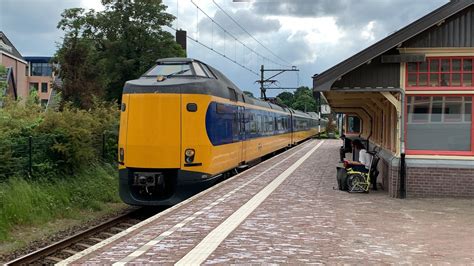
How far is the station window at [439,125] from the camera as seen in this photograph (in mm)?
11375

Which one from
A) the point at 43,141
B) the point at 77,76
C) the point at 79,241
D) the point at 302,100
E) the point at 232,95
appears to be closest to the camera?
the point at 79,241

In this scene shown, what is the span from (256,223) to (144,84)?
15.1 ft

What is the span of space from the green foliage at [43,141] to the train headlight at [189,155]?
422cm

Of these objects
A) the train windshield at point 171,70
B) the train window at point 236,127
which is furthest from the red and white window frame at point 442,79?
the train windshield at point 171,70

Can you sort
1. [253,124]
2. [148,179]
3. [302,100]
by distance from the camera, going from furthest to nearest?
[302,100], [253,124], [148,179]

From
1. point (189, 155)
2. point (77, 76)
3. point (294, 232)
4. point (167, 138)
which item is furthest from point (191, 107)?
point (77, 76)

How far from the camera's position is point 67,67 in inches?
1171

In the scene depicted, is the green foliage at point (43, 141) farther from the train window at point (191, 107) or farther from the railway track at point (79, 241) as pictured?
the train window at point (191, 107)

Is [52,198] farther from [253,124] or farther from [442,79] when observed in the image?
[442,79]

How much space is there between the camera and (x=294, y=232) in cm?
768

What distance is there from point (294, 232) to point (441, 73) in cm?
594

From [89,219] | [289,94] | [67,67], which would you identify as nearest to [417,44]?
[89,219]

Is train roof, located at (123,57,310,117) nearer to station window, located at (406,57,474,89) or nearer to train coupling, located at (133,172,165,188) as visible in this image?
train coupling, located at (133,172,165,188)

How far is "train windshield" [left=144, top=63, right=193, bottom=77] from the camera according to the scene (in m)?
12.6
